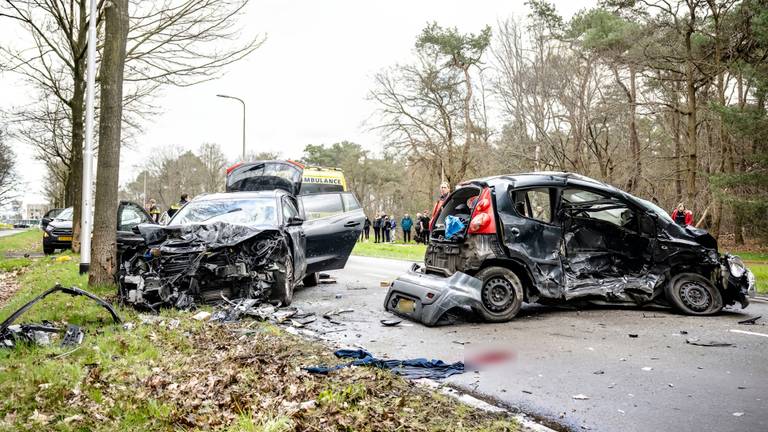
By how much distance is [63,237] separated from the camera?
58.7 feet

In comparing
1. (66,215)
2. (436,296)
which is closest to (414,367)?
(436,296)

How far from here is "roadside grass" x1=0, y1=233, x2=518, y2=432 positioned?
3.22 m

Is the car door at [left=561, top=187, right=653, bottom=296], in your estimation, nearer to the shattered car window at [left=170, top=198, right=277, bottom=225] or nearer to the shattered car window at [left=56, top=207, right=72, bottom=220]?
the shattered car window at [left=170, top=198, right=277, bottom=225]

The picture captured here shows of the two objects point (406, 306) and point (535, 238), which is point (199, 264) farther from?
point (535, 238)

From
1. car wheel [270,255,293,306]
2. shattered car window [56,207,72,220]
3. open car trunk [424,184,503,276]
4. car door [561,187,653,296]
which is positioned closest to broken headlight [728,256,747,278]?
car door [561,187,653,296]

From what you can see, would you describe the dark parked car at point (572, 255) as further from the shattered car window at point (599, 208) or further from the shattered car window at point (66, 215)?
the shattered car window at point (66, 215)

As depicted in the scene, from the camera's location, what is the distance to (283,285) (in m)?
7.52

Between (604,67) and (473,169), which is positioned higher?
(604,67)

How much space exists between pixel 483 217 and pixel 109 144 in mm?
6399

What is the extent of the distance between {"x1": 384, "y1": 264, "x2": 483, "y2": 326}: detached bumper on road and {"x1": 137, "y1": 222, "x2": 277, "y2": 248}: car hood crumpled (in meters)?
2.19

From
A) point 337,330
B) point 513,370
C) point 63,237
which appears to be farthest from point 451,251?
point 63,237

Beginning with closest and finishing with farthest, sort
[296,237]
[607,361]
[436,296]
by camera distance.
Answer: [607,361] < [436,296] < [296,237]

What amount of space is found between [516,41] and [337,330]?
2354cm

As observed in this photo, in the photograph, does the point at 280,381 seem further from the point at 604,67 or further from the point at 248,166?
the point at 604,67
